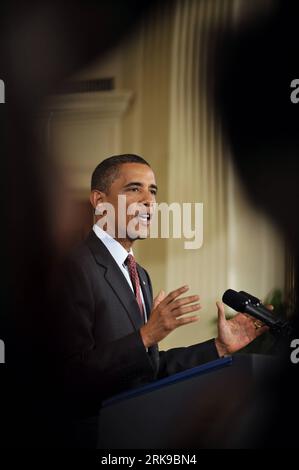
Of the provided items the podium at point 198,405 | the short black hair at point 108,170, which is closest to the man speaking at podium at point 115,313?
the short black hair at point 108,170

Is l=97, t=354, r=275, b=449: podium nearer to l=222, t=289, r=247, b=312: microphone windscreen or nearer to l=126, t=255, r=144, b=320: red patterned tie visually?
l=222, t=289, r=247, b=312: microphone windscreen

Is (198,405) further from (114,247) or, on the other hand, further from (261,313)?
(114,247)

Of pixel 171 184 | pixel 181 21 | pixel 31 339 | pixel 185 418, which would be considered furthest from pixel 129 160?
pixel 185 418

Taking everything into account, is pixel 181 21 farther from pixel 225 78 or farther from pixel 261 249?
pixel 261 249

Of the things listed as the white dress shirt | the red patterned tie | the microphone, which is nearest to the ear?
the white dress shirt

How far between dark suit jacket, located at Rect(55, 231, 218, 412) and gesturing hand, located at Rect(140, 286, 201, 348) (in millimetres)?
70

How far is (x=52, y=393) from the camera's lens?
2176mm

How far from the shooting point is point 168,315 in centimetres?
171

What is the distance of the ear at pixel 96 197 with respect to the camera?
7.18 ft

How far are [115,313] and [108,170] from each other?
562 millimetres

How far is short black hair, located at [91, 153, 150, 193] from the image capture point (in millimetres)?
2197

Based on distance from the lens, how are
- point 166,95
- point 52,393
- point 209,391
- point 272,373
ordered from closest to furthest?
point 209,391, point 272,373, point 52,393, point 166,95

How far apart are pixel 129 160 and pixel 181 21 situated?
2.12 ft

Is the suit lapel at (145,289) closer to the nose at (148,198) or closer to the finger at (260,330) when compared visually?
the nose at (148,198)
